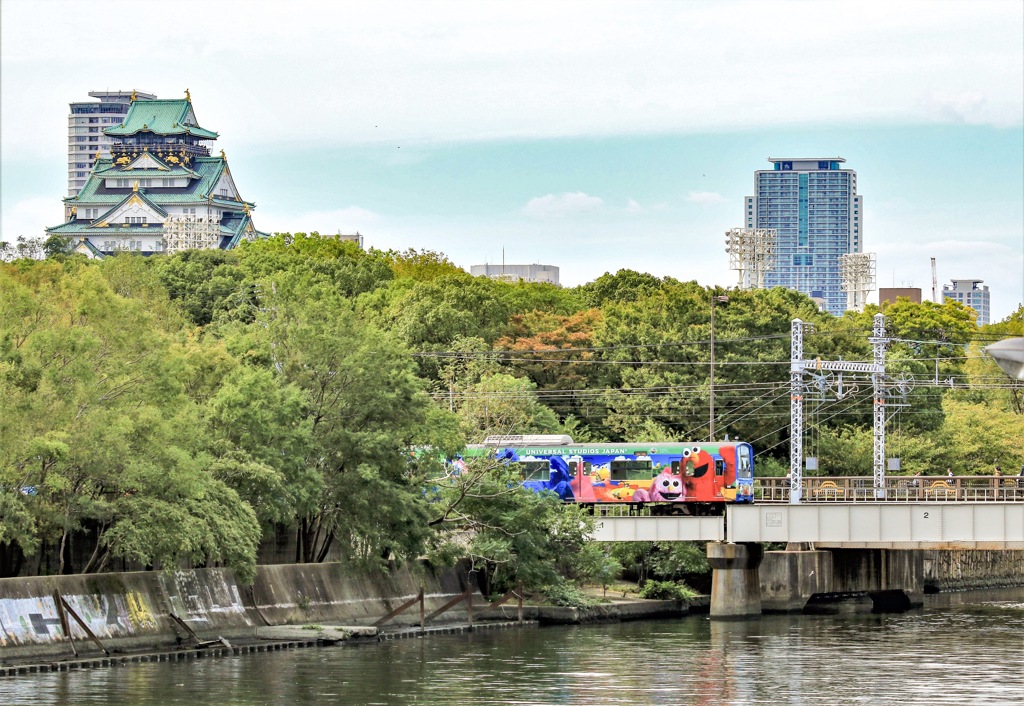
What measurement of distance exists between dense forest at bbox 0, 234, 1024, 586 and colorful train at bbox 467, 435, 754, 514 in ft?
16.9

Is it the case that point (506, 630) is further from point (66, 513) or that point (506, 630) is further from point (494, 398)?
point (494, 398)

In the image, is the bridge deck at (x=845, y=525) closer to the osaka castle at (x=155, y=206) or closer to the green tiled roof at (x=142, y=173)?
the osaka castle at (x=155, y=206)

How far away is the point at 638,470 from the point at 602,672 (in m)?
26.0

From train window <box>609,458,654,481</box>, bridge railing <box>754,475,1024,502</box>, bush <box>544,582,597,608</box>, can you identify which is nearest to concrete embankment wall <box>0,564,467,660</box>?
bush <box>544,582,597,608</box>

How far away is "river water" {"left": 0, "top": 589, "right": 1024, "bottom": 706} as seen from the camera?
38.3 m

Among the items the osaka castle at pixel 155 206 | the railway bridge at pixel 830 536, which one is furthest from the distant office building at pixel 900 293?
the railway bridge at pixel 830 536

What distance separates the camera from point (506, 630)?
5750cm

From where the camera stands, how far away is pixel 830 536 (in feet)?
205

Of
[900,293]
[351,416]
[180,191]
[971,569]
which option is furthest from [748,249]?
[351,416]

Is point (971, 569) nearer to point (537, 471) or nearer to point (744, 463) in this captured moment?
point (744, 463)

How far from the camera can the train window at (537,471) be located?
69.4 metres

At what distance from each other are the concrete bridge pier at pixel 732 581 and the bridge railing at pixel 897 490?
3.19 metres

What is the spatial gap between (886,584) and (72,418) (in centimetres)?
4241

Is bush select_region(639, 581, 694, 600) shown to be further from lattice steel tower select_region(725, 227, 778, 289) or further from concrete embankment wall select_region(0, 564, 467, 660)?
lattice steel tower select_region(725, 227, 778, 289)
